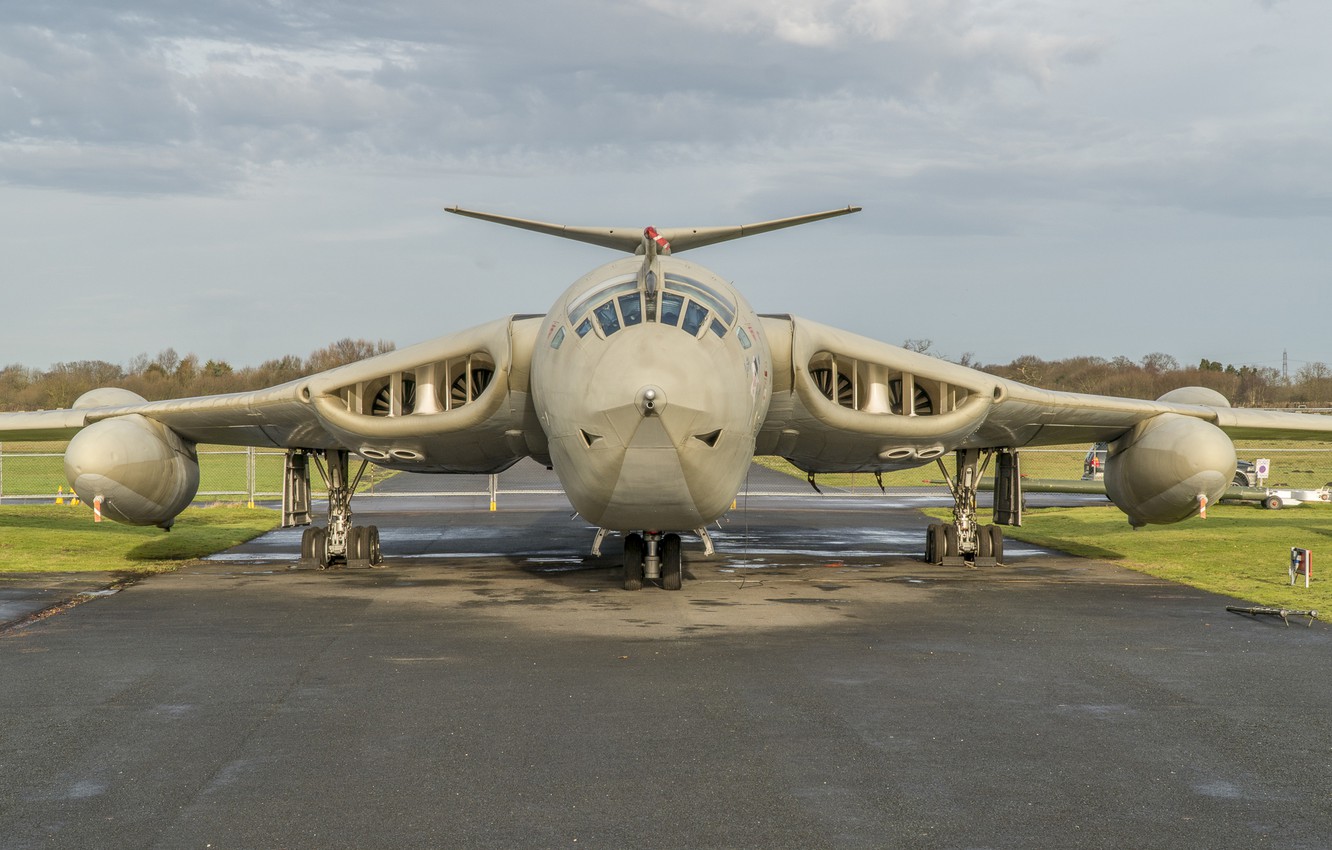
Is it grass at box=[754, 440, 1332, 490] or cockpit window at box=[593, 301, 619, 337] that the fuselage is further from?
grass at box=[754, 440, 1332, 490]

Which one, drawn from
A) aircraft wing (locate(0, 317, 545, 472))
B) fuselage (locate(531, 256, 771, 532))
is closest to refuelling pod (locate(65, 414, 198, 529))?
aircraft wing (locate(0, 317, 545, 472))

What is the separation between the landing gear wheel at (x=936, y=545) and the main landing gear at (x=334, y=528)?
29.8 ft

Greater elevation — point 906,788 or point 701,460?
point 701,460

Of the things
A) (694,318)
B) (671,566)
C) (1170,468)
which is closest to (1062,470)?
(1170,468)

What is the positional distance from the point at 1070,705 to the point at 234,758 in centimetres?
590

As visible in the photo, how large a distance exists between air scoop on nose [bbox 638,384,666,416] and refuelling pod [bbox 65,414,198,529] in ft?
31.1

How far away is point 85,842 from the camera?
5793 mm

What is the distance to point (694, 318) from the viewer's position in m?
13.2

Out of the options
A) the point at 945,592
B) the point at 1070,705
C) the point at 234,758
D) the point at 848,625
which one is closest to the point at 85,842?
the point at 234,758

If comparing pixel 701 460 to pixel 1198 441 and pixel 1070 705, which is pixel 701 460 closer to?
pixel 1070 705

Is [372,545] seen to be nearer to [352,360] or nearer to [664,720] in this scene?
[664,720]

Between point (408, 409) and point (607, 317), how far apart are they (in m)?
6.06

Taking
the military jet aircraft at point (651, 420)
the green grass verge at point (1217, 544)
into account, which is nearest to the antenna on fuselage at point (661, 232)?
the military jet aircraft at point (651, 420)

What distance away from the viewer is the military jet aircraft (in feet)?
41.3
